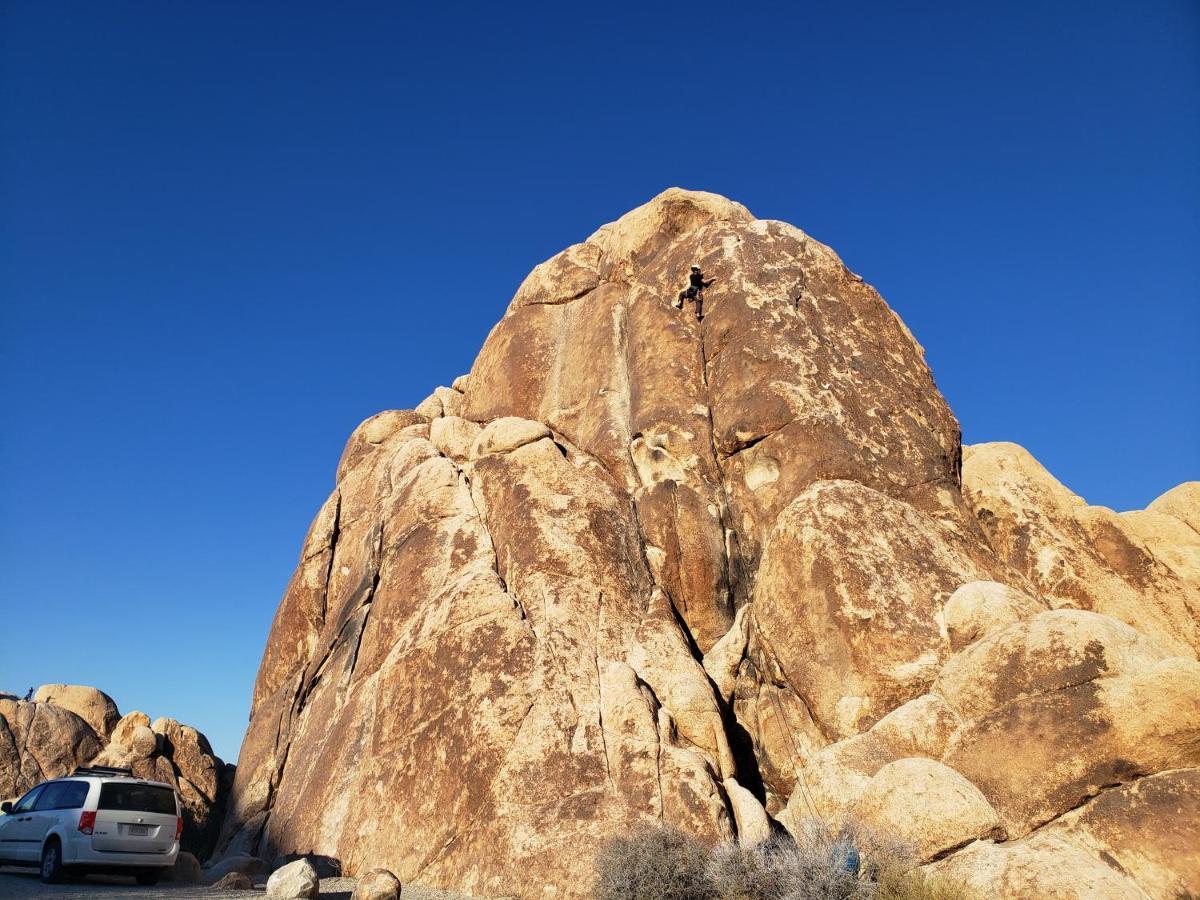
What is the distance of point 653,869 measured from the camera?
12.1 metres

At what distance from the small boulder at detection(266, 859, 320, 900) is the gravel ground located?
1.02 ft

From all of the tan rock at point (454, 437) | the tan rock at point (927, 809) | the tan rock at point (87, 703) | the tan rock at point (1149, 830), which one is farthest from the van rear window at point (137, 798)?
the tan rock at point (87, 703)

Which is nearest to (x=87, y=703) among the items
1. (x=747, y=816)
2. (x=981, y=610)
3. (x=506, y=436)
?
(x=506, y=436)

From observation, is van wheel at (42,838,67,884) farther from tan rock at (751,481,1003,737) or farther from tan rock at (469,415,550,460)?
tan rock at (751,481,1003,737)

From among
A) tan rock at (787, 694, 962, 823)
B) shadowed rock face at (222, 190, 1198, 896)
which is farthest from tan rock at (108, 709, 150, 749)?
tan rock at (787, 694, 962, 823)

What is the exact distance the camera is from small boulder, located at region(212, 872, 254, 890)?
615 inches

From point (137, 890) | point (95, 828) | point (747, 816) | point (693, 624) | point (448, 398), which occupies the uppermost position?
point (448, 398)

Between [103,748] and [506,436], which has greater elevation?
[506,436]

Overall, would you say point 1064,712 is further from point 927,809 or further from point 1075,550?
point 1075,550

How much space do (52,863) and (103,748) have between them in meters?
18.7

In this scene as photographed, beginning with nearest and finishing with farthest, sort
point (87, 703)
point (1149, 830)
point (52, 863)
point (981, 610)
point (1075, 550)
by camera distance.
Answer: point (1149, 830)
point (52, 863)
point (981, 610)
point (1075, 550)
point (87, 703)

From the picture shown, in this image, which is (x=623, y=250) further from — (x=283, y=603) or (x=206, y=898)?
(x=206, y=898)

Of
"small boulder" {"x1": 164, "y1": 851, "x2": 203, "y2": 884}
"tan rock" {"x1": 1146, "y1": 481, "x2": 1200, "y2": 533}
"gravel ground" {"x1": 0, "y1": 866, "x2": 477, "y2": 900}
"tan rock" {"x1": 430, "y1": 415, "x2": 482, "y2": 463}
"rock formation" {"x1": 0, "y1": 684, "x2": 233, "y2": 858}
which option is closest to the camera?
"gravel ground" {"x1": 0, "y1": 866, "x2": 477, "y2": 900}

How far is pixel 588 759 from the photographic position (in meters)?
14.8
